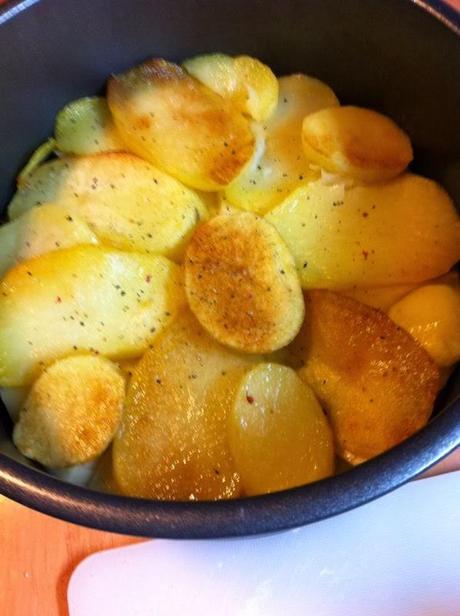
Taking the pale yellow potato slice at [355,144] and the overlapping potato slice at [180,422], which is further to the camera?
the pale yellow potato slice at [355,144]

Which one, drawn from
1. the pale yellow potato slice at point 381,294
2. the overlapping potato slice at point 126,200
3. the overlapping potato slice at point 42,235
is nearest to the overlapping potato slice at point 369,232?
the pale yellow potato slice at point 381,294

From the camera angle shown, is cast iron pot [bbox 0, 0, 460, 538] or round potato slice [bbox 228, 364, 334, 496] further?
cast iron pot [bbox 0, 0, 460, 538]

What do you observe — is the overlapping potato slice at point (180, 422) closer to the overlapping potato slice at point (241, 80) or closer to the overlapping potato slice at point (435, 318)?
the overlapping potato slice at point (435, 318)

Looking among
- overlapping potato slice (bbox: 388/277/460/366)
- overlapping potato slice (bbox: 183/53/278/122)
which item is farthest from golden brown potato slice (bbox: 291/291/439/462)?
overlapping potato slice (bbox: 183/53/278/122)

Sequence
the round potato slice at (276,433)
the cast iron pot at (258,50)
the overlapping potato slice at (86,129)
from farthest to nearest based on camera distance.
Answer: the overlapping potato slice at (86,129), the cast iron pot at (258,50), the round potato slice at (276,433)

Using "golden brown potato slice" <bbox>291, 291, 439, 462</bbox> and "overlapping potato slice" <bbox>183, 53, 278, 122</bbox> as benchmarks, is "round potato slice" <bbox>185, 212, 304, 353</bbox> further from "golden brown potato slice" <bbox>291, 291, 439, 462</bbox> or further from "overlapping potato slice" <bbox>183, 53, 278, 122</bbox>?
"overlapping potato slice" <bbox>183, 53, 278, 122</bbox>

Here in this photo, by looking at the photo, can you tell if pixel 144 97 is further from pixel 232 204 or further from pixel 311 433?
pixel 311 433

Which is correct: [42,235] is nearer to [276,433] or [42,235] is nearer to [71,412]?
[71,412]

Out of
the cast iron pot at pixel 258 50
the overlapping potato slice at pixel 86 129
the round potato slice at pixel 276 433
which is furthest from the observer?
the overlapping potato slice at pixel 86 129
